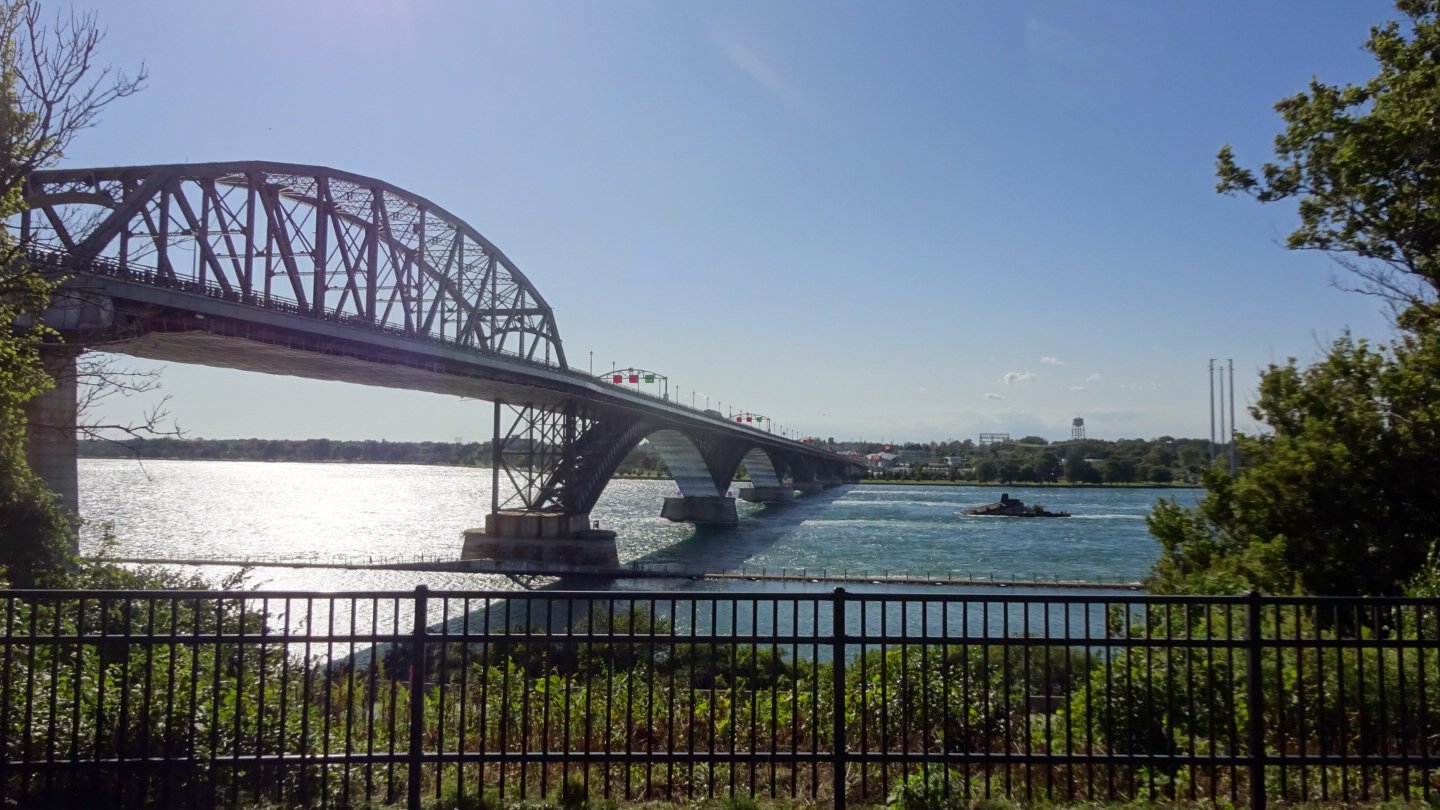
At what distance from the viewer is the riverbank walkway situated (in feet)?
146

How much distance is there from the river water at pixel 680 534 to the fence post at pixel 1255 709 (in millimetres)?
23396

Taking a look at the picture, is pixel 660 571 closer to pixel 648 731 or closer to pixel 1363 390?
pixel 1363 390

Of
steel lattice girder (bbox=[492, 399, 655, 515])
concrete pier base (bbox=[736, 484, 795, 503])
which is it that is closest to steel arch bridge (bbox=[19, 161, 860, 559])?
steel lattice girder (bbox=[492, 399, 655, 515])

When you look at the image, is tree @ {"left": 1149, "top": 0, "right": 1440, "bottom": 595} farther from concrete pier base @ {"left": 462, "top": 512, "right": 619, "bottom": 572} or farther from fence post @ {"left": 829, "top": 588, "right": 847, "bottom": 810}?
concrete pier base @ {"left": 462, "top": 512, "right": 619, "bottom": 572}

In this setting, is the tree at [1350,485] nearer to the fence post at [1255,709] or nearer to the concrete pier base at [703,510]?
the fence post at [1255,709]

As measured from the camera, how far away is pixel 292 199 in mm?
51625

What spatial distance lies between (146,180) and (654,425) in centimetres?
3974

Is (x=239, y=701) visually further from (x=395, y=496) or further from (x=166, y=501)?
(x=395, y=496)

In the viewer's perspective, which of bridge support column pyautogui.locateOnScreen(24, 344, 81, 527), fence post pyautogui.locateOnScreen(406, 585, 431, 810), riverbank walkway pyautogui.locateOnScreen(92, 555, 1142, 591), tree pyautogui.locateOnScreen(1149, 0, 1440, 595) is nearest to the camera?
fence post pyautogui.locateOnScreen(406, 585, 431, 810)

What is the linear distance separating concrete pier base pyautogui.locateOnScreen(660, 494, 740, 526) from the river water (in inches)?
57.9

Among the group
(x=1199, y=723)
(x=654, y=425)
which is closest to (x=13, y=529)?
(x=1199, y=723)

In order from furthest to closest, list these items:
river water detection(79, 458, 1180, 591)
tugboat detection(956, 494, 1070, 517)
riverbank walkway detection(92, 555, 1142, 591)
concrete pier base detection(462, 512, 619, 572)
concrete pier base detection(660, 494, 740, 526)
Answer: tugboat detection(956, 494, 1070, 517), concrete pier base detection(660, 494, 740, 526), concrete pier base detection(462, 512, 619, 572), river water detection(79, 458, 1180, 591), riverbank walkway detection(92, 555, 1142, 591)

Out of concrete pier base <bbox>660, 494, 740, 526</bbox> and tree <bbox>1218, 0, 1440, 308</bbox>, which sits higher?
tree <bbox>1218, 0, 1440, 308</bbox>

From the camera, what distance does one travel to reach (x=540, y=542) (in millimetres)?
56656
